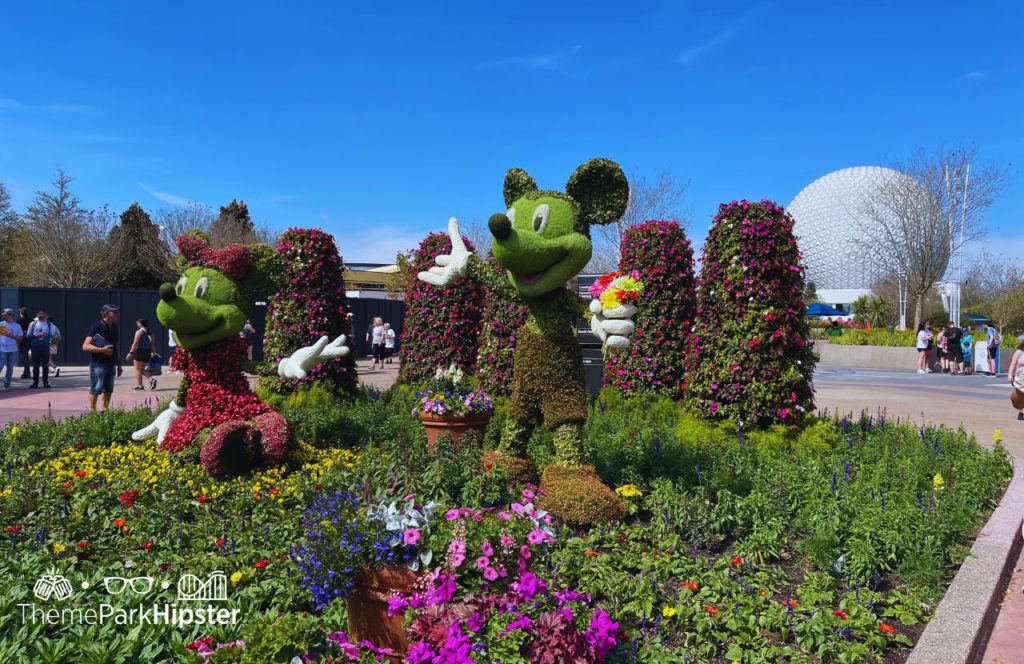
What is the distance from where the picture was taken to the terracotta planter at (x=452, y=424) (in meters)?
6.34

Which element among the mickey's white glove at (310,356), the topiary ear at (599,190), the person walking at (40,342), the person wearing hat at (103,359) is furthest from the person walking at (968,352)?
the person walking at (40,342)

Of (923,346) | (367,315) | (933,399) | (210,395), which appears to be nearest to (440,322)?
(210,395)

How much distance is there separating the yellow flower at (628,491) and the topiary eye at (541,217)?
2.03 m

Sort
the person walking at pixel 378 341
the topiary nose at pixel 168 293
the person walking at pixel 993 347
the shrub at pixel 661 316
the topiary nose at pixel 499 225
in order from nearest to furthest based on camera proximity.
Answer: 1. the topiary nose at pixel 499 225
2. the topiary nose at pixel 168 293
3. the shrub at pixel 661 316
4. the person walking at pixel 378 341
5. the person walking at pixel 993 347

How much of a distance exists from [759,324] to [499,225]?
3.85 m

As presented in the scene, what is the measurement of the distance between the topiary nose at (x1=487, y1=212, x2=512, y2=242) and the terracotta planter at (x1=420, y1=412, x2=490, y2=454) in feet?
7.87

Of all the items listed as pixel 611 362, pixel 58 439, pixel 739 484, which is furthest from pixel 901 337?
pixel 58 439

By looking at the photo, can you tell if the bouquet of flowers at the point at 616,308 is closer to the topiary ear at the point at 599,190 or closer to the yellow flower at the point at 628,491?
the topiary ear at the point at 599,190

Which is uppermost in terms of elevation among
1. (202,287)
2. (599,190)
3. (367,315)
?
(599,190)

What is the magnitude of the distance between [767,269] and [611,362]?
9.22 ft

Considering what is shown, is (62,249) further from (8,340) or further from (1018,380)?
(1018,380)

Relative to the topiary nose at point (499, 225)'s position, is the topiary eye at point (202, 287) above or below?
below

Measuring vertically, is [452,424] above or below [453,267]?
below

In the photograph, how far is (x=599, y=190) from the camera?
A: 5.08 meters
